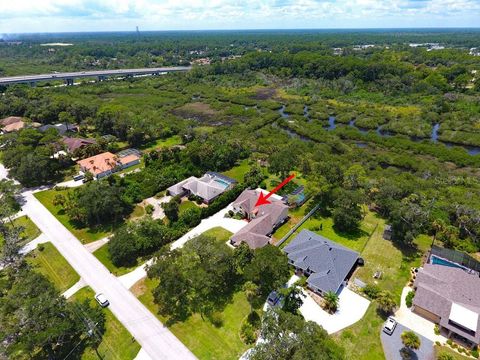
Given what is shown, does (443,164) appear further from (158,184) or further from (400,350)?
(158,184)

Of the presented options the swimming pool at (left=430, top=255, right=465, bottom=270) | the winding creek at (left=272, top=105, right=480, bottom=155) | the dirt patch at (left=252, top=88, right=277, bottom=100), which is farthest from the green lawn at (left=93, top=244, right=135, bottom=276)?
the dirt patch at (left=252, top=88, right=277, bottom=100)

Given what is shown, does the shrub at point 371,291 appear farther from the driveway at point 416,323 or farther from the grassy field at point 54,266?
the grassy field at point 54,266

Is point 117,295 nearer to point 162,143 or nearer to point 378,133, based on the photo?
point 162,143

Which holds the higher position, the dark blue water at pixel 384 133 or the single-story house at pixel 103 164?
the single-story house at pixel 103 164

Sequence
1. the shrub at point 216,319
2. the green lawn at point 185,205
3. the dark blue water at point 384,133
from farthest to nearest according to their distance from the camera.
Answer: the dark blue water at point 384,133 → the green lawn at point 185,205 → the shrub at point 216,319

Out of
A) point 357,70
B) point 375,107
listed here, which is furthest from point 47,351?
point 357,70

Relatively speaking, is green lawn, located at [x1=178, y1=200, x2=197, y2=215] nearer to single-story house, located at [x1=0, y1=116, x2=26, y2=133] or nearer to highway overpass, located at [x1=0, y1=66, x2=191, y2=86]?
single-story house, located at [x1=0, y1=116, x2=26, y2=133]

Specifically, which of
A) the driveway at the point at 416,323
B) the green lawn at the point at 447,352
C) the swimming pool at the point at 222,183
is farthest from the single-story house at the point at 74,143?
the green lawn at the point at 447,352
